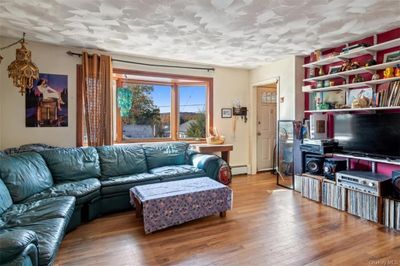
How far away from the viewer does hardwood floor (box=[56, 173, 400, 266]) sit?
2098 millimetres

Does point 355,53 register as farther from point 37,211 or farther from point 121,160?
point 37,211

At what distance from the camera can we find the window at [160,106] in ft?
14.3

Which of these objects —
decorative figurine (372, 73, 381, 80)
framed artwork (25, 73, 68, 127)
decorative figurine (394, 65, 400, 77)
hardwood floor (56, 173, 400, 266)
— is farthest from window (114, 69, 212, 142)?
decorative figurine (394, 65, 400, 77)

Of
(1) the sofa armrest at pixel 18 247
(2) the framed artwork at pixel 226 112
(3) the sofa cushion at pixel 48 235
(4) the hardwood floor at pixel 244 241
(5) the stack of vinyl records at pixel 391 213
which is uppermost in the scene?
(2) the framed artwork at pixel 226 112

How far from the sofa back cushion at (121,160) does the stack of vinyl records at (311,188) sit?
8.33 feet

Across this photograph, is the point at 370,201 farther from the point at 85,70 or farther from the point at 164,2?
the point at 85,70

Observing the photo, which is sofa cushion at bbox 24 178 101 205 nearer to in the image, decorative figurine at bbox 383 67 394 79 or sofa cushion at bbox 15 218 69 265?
sofa cushion at bbox 15 218 69 265

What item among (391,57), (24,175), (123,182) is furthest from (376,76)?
(24,175)

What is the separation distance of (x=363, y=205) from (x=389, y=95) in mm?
1406

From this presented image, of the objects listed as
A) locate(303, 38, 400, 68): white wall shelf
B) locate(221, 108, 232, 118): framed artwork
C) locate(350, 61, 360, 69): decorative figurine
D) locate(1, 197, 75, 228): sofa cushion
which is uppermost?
locate(303, 38, 400, 68): white wall shelf

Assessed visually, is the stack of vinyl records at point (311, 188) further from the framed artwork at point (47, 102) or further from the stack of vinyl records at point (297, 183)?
the framed artwork at point (47, 102)

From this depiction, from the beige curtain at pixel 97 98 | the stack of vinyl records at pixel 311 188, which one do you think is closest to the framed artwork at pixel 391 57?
the stack of vinyl records at pixel 311 188

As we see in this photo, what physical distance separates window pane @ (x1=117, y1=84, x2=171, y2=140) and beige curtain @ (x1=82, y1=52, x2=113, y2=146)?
390 millimetres

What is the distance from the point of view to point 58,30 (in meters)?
3.10
